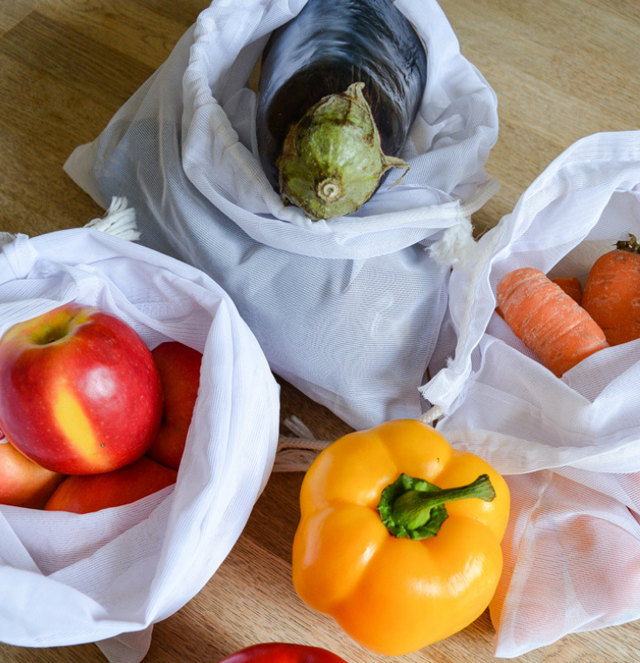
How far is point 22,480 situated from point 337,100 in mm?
384

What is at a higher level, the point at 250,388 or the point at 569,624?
the point at 250,388

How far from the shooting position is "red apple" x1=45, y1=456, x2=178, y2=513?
19.4 inches

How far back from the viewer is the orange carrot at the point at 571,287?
63cm

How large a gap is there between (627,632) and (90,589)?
0.42 meters

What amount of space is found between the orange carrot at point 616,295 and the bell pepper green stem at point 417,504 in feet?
0.82

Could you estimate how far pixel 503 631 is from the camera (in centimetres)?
49

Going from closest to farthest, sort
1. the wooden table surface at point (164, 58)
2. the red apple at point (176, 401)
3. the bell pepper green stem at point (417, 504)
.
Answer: the bell pepper green stem at point (417, 504) < the red apple at point (176, 401) < the wooden table surface at point (164, 58)

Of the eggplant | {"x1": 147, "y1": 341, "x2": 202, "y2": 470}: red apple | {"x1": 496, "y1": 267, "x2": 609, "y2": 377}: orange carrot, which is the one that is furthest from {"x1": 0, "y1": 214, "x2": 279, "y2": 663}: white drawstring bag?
{"x1": 496, "y1": 267, "x2": 609, "y2": 377}: orange carrot

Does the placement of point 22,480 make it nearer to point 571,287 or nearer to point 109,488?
point 109,488

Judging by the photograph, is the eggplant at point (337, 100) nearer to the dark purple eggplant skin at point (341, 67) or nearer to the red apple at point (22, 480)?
the dark purple eggplant skin at point (341, 67)

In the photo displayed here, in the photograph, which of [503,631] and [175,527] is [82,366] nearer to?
[175,527]

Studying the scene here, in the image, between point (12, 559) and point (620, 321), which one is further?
point (620, 321)

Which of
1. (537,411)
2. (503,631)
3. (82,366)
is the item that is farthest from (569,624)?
(82,366)

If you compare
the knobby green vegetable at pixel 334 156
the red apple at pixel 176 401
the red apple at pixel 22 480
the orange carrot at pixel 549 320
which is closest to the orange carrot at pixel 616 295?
the orange carrot at pixel 549 320
